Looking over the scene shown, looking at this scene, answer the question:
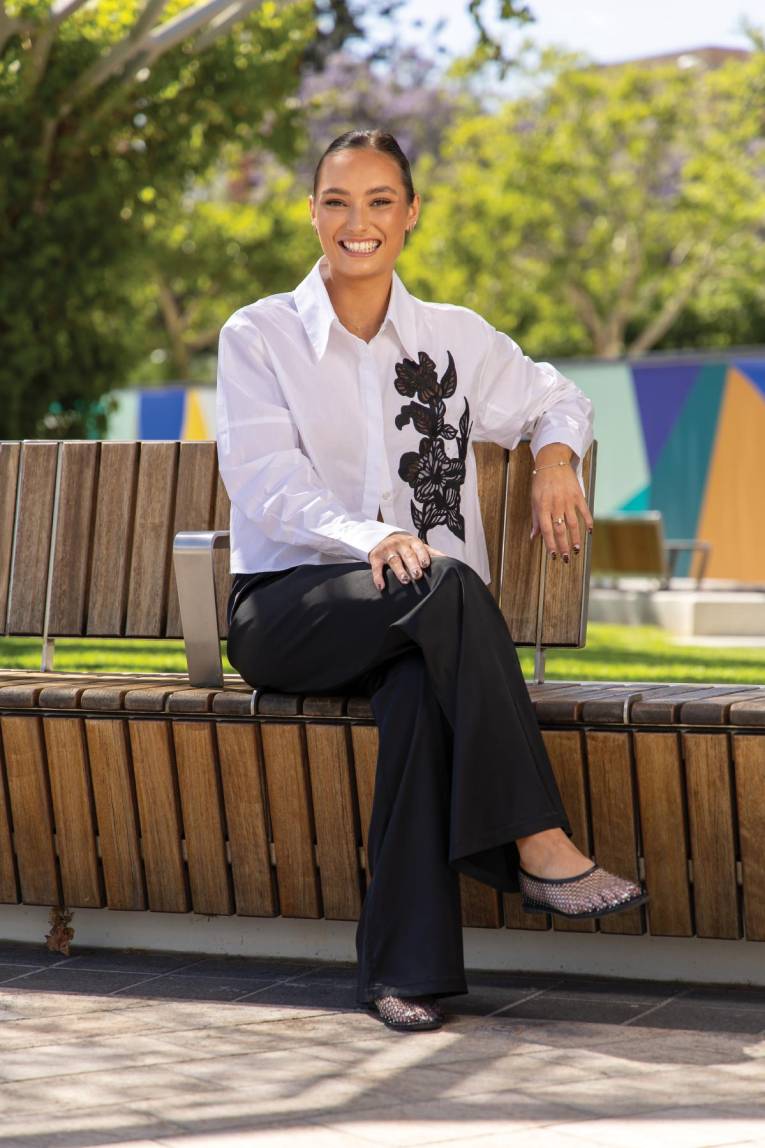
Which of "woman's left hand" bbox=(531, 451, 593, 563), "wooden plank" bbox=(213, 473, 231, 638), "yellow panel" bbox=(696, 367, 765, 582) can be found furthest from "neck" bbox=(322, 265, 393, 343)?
"yellow panel" bbox=(696, 367, 765, 582)

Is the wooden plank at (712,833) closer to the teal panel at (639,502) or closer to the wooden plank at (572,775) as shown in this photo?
the wooden plank at (572,775)

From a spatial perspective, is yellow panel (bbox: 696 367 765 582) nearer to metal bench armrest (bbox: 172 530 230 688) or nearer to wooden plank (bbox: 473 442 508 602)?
wooden plank (bbox: 473 442 508 602)

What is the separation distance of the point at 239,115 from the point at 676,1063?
969 centimetres

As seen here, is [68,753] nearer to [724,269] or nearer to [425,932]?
[425,932]

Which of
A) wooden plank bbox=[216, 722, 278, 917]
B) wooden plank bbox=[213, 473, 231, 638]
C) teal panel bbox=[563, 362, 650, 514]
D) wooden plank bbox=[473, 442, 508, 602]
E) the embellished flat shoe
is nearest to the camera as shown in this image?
the embellished flat shoe

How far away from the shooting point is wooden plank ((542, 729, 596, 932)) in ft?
11.5

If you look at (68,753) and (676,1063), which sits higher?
(68,753)

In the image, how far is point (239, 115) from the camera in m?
11.7

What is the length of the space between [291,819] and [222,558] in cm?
86

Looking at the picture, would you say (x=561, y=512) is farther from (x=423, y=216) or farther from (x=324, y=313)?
(x=423, y=216)

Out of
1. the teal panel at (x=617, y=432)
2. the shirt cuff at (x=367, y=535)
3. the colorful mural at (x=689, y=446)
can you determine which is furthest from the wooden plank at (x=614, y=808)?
the teal panel at (x=617, y=432)

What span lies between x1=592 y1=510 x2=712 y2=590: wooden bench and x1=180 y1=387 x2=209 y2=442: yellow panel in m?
4.15

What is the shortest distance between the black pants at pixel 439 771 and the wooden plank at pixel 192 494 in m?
1.07

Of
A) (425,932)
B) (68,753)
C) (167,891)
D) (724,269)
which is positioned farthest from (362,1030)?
(724,269)
